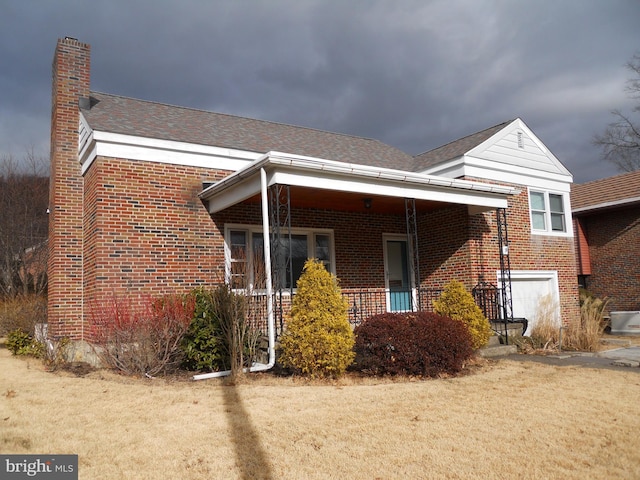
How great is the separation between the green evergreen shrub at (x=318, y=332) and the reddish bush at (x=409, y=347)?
42 cm

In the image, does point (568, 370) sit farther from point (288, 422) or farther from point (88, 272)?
point (88, 272)

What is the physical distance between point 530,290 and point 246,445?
37.1ft

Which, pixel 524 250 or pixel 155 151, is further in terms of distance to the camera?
pixel 524 250

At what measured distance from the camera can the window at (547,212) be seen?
1458 centimetres

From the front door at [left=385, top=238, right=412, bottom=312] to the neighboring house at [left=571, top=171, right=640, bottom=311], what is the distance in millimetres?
8727

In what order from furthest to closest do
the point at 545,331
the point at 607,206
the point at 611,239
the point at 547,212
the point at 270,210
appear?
the point at 611,239 → the point at 607,206 → the point at 547,212 → the point at 545,331 → the point at 270,210

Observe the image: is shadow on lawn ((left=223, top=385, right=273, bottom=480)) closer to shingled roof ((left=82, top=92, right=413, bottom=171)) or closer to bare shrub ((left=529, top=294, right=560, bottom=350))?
shingled roof ((left=82, top=92, right=413, bottom=171))

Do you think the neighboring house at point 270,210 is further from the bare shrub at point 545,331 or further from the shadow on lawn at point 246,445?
the shadow on lawn at point 246,445

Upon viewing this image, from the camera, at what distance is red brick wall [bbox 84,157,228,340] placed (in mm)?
9758

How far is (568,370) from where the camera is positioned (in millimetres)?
8602

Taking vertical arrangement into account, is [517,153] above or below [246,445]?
above

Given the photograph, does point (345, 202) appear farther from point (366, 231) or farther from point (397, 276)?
point (397, 276)

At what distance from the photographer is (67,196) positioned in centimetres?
1109

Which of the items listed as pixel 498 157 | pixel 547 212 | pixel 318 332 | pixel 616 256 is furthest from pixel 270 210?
pixel 616 256
